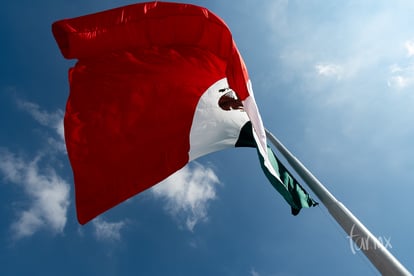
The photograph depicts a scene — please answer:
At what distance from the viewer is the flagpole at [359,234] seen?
2.94 metres

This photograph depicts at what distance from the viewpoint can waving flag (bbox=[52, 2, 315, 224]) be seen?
220 inches

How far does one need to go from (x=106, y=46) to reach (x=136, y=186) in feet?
9.85

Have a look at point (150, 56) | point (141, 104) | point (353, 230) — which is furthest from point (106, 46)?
point (353, 230)

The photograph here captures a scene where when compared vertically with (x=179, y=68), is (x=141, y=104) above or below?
below

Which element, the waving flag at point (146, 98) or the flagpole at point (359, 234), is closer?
the flagpole at point (359, 234)

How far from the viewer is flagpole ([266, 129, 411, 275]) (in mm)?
2942

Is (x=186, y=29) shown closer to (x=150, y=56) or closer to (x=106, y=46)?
(x=150, y=56)

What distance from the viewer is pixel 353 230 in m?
3.60

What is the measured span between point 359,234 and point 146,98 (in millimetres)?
5008

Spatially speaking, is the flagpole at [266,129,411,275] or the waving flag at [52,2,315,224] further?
the waving flag at [52,2,315,224]

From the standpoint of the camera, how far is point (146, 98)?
6719 millimetres

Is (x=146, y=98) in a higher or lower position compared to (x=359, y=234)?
lower

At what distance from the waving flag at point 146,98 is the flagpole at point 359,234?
0.61 meters

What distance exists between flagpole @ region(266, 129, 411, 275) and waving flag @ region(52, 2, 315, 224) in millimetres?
608
